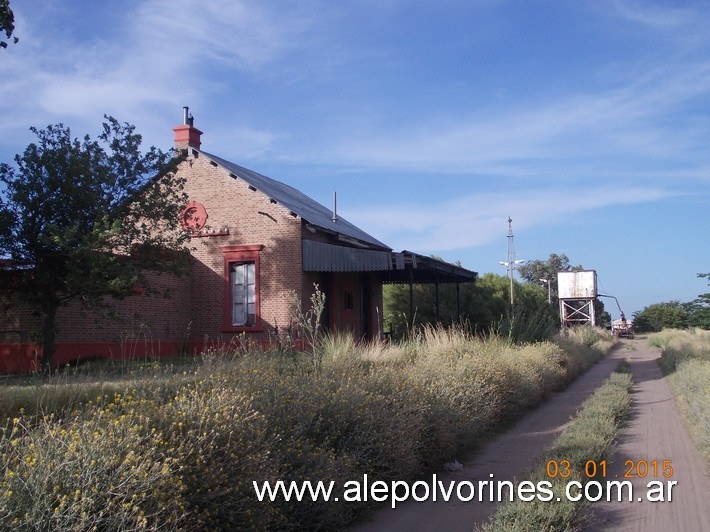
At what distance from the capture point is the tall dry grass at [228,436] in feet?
13.4

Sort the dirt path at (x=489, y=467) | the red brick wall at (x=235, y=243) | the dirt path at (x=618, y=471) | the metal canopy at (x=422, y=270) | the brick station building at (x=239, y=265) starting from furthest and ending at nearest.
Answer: the red brick wall at (x=235, y=243)
the brick station building at (x=239, y=265)
the metal canopy at (x=422, y=270)
the dirt path at (x=489, y=467)
the dirt path at (x=618, y=471)

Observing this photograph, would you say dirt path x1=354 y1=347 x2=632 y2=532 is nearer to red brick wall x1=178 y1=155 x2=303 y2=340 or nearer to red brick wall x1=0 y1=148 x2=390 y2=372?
red brick wall x1=0 y1=148 x2=390 y2=372

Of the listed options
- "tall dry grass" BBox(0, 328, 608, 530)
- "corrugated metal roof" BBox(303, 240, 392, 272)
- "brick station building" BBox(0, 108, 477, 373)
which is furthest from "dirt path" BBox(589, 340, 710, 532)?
"brick station building" BBox(0, 108, 477, 373)

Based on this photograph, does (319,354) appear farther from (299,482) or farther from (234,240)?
(234,240)

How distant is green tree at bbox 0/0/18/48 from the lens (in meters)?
11.1

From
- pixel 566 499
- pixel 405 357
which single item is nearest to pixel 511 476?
pixel 566 499

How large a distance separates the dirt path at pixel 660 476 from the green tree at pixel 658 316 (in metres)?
57.5

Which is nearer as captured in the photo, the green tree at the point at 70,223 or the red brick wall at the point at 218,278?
the green tree at the point at 70,223

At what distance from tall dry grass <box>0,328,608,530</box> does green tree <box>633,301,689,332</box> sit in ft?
202

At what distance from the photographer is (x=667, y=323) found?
70188 mm

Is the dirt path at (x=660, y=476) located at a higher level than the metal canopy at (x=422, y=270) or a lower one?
lower

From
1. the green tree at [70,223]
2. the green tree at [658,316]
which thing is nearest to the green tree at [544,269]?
the green tree at [658,316]

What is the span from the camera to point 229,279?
64.5 feet

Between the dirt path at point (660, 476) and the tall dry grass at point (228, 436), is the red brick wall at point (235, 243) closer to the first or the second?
the tall dry grass at point (228, 436)
